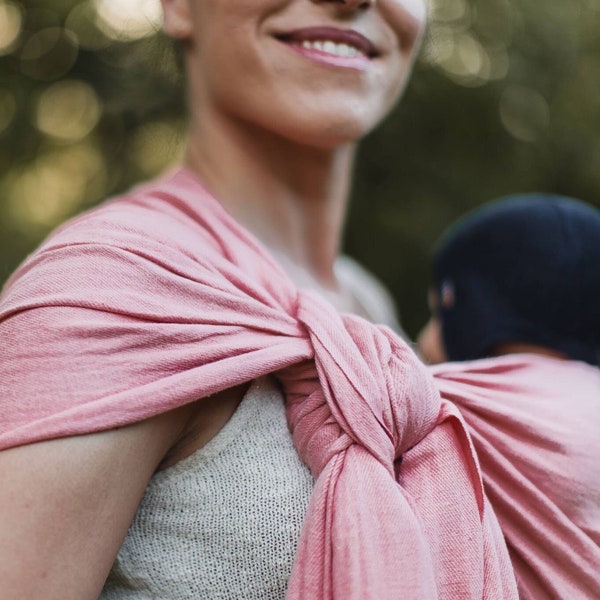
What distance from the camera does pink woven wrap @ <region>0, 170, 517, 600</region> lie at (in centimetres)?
94

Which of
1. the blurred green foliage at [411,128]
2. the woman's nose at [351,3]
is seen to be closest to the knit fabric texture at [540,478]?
the woman's nose at [351,3]

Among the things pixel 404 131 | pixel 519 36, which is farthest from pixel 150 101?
pixel 519 36

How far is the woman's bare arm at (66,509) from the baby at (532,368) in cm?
46

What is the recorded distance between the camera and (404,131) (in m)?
4.29

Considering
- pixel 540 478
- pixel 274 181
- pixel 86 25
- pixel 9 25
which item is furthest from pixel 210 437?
pixel 9 25

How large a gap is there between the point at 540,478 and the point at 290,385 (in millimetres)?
358

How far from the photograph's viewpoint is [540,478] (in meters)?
1.11

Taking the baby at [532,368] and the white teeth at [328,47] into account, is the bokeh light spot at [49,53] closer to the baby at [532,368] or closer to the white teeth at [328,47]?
the baby at [532,368]

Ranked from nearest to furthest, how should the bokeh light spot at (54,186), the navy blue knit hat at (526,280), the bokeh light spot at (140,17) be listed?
the navy blue knit hat at (526,280), the bokeh light spot at (140,17), the bokeh light spot at (54,186)

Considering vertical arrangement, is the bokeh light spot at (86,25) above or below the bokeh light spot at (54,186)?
above

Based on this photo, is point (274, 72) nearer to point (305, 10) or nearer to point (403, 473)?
point (305, 10)

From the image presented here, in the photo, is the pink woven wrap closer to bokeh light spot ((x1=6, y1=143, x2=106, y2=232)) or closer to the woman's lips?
the woman's lips

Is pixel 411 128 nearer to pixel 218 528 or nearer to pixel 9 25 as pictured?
pixel 9 25

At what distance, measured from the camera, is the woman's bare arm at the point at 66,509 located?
2.99ft
